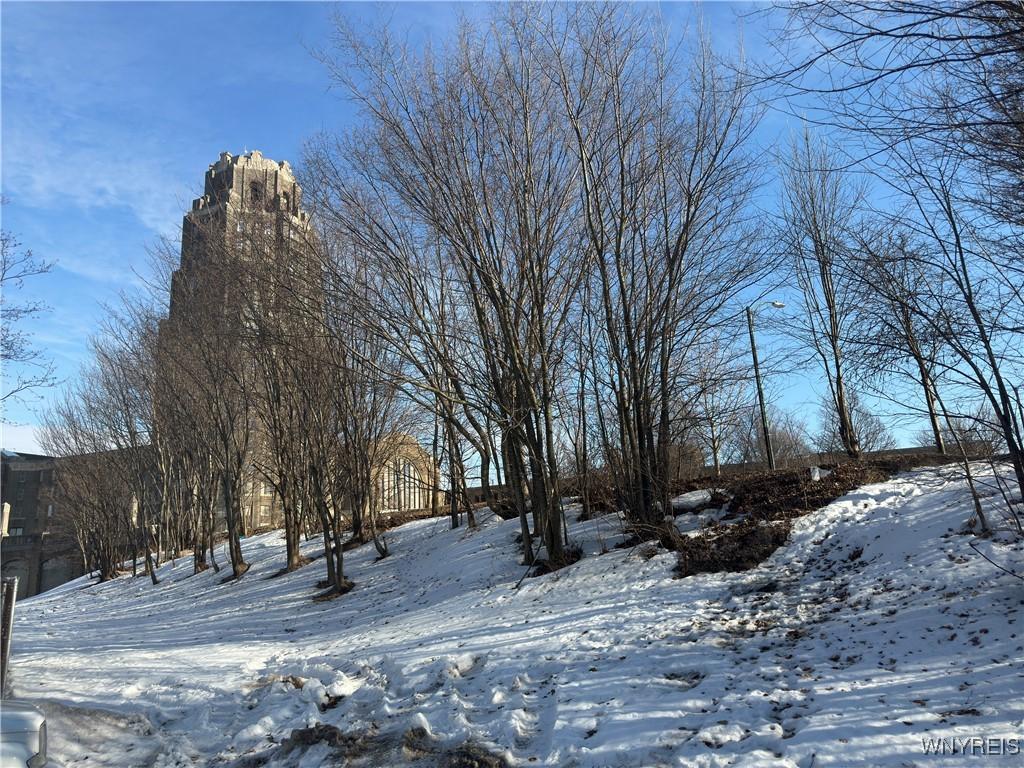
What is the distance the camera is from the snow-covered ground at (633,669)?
14.6 feet

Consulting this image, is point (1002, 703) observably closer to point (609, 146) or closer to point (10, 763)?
point (10, 763)

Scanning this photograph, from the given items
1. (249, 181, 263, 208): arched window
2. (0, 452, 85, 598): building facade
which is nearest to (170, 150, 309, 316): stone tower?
(249, 181, 263, 208): arched window

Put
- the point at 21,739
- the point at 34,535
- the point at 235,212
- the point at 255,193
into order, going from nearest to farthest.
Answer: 1. the point at 21,739
2. the point at 235,212
3. the point at 255,193
4. the point at 34,535

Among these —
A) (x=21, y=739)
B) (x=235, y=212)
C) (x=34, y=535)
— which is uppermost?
(x=235, y=212)

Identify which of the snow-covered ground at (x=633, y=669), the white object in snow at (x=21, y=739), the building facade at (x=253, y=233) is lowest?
the snow-covered ground at (x=633, y=669)

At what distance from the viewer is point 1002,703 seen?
418 cm

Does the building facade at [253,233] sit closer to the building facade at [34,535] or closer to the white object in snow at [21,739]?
the white object in snow at [21,739]

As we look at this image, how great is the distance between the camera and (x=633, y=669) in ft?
19.2

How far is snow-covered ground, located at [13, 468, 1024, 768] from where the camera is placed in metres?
4.45

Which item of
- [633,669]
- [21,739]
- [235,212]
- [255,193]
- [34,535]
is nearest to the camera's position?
[21,739]

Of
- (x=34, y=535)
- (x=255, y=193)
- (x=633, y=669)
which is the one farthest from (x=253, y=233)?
(x=34, y=535)

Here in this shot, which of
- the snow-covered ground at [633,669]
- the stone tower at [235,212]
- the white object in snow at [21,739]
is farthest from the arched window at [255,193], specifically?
the white object in snow at [21,739]

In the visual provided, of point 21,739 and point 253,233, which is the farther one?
point 253,233

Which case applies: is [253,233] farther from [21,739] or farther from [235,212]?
[21,739]
